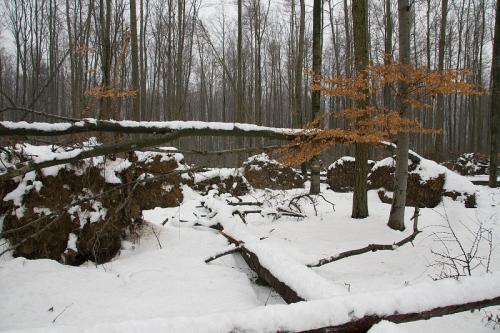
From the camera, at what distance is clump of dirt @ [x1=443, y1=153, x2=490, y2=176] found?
18.5 m

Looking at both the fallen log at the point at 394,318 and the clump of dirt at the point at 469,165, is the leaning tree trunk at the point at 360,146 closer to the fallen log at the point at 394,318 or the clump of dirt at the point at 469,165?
the fallen log at the point at 394,318

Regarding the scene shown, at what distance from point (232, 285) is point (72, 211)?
2.72 m

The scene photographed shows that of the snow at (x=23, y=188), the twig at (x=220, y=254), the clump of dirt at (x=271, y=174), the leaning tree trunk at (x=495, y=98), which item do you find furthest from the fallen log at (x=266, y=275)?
the leaning tree trunk at (x=495, y=98)

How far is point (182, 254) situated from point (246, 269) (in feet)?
3.37

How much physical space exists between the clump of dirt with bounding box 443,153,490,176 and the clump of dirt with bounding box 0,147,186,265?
720 inches

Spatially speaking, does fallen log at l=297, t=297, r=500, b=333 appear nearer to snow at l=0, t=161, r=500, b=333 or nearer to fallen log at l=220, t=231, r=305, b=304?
snow at l=0, t=161, r=500, b=333

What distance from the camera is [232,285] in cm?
397

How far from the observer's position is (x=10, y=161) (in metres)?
4.64

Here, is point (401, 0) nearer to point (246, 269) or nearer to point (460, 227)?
point (460, 227)

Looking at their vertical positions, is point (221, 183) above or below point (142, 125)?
below

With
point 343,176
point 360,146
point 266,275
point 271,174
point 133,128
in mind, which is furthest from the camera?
point 271,174

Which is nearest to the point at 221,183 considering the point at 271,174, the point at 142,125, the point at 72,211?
the point at 271,174

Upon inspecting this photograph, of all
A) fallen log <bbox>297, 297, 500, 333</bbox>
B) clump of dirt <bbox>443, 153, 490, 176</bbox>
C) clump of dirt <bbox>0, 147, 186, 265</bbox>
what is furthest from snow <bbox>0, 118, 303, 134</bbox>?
clump of dirt <bbox>443, 153, 490, 176</bbox>

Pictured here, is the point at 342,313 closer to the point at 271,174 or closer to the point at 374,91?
the point at 374,91
